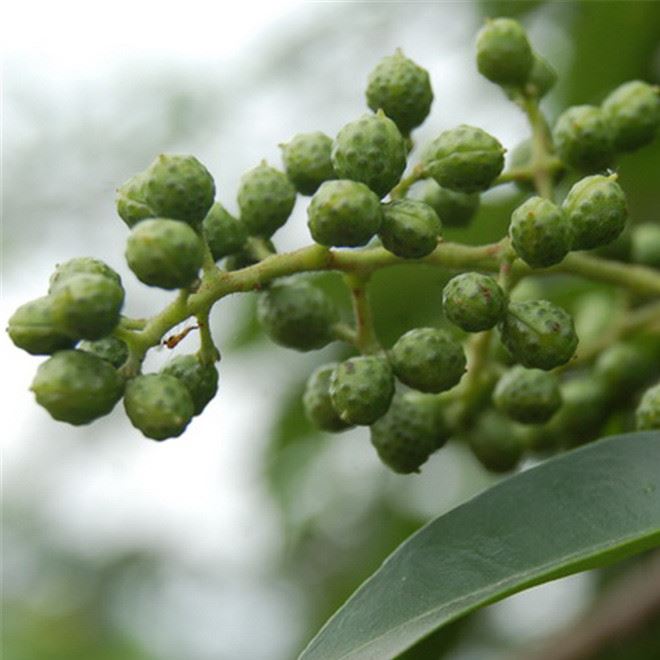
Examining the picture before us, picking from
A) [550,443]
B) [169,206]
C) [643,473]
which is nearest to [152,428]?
[169,206]

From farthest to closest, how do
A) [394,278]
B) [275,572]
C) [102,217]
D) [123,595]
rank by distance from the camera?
1. [123,595]
2. [102,217]
3. [275,572]
4. [394,278]

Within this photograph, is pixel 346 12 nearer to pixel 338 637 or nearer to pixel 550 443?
pixel 550 443

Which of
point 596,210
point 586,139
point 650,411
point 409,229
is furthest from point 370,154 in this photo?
→ point 650,411

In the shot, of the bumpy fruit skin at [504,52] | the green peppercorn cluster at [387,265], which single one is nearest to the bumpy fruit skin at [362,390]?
the green peppercorn cluster at [387,265]

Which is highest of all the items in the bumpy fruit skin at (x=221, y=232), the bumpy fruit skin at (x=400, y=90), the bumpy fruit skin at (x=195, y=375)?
the bumpy fruit skin at (x=400, y=90)

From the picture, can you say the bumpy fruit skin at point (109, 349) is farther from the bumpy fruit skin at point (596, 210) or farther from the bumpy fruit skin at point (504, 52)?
the bumpy fruit skin at point (504, 52)

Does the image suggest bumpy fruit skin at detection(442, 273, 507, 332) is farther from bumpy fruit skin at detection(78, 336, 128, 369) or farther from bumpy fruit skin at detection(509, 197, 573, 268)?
bumpy fruit skin at detection(78, 336, 128, 369)
